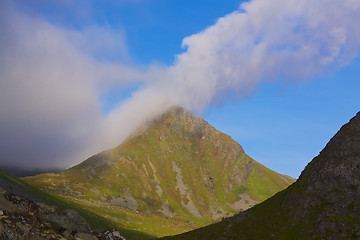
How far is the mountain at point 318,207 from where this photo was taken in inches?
2000

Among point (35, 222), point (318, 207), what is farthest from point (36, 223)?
point (318, 207)

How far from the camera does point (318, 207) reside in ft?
181

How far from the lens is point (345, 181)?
2199 inches

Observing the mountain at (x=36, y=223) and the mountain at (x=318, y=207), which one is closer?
the mountain at (x=36, y=223)

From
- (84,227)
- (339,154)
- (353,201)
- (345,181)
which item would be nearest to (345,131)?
(339,154)

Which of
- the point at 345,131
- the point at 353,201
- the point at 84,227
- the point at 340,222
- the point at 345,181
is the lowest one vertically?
the point at 84,227

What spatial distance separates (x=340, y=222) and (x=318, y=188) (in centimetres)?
891

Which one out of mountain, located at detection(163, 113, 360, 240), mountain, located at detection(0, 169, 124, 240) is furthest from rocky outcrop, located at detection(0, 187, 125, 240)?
mountain, located at detection(163, 113, 360, 240)

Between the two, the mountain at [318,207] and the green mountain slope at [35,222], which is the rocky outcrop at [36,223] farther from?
the mountain at [318,207]

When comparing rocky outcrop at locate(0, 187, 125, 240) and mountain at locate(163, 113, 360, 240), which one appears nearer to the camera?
rocky outcrop at locate(0, 187, 125, 240)

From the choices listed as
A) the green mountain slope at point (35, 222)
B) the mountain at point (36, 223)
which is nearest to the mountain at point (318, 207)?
the mountain at point (36, 223)

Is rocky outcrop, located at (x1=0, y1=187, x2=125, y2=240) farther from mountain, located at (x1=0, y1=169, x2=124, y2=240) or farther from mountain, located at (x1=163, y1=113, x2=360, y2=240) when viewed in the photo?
mountain, located at (x1=163, y1=113, x2=360, y2=240)

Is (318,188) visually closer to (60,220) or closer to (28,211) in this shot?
(60,220)

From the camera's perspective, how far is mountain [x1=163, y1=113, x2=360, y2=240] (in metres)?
50.8
